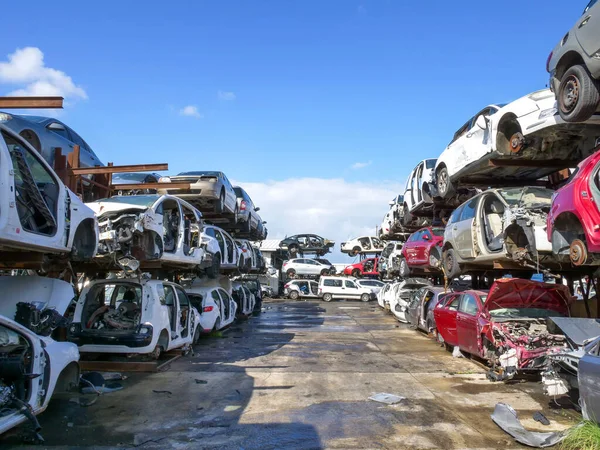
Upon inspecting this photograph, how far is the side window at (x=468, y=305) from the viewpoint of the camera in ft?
30.7

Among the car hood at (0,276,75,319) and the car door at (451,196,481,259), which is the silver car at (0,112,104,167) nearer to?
the car hood at (0,276,75,319)

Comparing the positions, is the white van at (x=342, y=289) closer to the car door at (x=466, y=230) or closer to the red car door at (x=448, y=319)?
the red car door at (x=448, y=319)

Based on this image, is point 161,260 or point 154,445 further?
point 161,260

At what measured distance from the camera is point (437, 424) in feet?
18.5

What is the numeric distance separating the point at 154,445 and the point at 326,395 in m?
2.73

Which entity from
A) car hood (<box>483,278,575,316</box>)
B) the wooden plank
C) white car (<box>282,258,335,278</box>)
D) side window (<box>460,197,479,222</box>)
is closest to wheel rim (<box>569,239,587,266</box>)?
car hood (<box>483,278,575,316</box>)

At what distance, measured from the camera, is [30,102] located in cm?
550

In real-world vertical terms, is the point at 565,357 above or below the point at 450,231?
below

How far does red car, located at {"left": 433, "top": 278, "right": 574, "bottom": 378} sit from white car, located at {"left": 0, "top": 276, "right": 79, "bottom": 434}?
615 cm

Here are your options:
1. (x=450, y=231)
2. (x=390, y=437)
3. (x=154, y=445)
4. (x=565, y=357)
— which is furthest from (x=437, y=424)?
(x=450, y=231)

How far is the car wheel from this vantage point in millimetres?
6254

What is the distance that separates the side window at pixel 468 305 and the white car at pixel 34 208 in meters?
6.78

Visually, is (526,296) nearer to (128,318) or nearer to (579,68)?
(579,68)

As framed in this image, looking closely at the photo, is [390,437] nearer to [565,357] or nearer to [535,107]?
[565,357]
